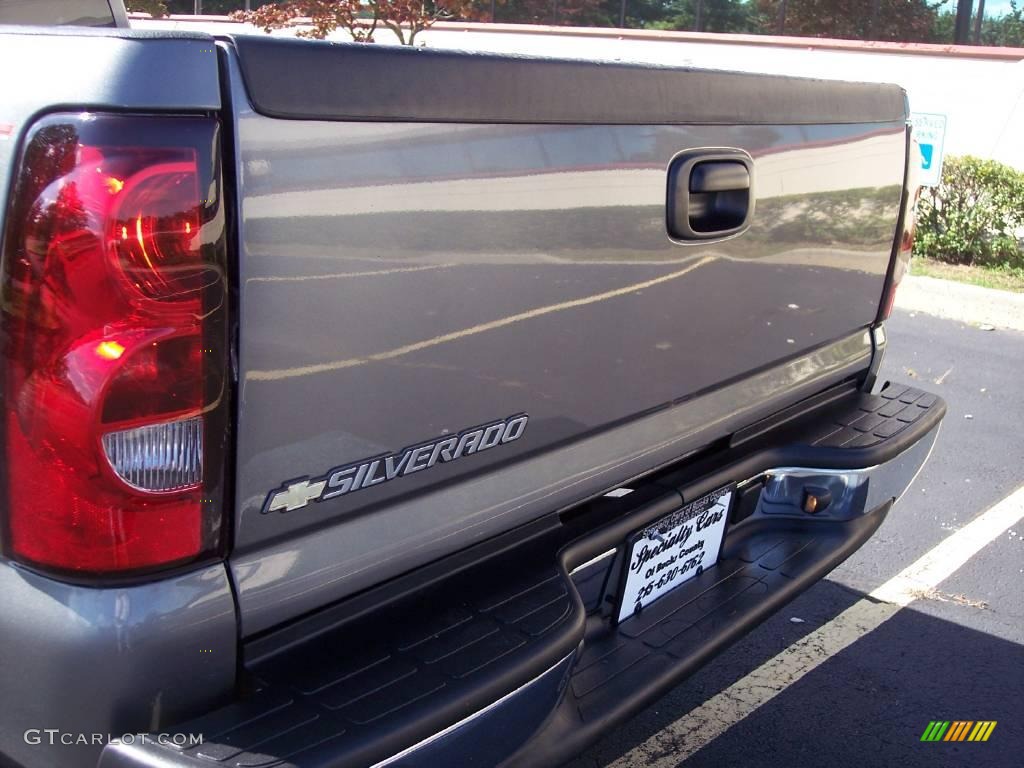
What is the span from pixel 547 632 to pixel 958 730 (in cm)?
182

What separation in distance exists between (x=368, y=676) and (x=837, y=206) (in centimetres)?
181

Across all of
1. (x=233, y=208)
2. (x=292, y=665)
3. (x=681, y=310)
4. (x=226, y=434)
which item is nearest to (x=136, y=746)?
(x=292, y=665)

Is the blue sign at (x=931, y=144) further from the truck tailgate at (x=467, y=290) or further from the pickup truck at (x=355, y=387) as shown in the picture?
the pickup truck at (x=355, y=387)

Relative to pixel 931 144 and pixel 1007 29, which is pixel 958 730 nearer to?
pixel 931 144

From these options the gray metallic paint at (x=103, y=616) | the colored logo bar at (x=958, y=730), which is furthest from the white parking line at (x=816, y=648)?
the gray metallic paint at (x=103, y=616)

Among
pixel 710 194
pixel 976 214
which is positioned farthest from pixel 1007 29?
pixel 710 194

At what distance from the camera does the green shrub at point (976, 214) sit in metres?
9.39

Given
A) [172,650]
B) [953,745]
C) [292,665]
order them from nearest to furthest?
[172,650]
[292,665]
[953,745]

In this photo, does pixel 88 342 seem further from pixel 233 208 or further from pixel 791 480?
pixel 791 480

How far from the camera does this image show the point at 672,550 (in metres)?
2.53

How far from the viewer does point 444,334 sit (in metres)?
1.88

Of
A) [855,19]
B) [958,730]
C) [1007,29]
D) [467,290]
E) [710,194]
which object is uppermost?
[855,19]

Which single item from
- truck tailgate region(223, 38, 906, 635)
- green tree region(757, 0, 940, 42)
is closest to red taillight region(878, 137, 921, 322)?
truck tailgate region(223, 38, 906, 635)

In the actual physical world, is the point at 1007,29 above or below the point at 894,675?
above
